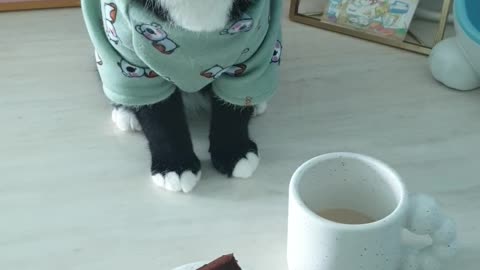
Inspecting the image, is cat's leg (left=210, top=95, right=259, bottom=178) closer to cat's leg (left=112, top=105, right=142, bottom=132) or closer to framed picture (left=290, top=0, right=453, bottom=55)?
cat's leg (left=112, top=105, right=142, bottom=132)

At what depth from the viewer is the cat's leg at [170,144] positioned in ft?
2.36

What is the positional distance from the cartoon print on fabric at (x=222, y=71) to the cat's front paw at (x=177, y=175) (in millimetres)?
100

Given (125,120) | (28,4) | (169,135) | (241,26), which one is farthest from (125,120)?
(28,4)

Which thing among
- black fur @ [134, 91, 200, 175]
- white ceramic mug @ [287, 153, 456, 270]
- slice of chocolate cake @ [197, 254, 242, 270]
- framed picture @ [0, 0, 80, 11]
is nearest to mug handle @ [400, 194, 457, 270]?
white ceramic mug @ [287, 153, 456, 270]

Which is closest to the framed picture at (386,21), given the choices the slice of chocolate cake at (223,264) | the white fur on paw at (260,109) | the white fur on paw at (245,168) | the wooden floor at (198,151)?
the wooden floor at (198,151)

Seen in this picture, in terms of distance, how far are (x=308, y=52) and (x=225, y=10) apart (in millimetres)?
352

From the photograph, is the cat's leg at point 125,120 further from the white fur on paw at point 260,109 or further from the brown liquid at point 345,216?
the brown liquid at point 345,216

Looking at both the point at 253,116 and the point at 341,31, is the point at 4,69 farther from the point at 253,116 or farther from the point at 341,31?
the point at 341,31

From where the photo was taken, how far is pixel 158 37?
64 centimetres

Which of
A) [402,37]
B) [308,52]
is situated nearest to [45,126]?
[308,52]

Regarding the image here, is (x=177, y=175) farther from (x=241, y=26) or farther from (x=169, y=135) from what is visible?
(x=241, y=26)

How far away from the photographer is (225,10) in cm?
62

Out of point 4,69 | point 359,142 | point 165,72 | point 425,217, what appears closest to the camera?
point 425,217

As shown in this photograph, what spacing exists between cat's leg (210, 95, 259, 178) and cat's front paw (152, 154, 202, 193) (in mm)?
30
